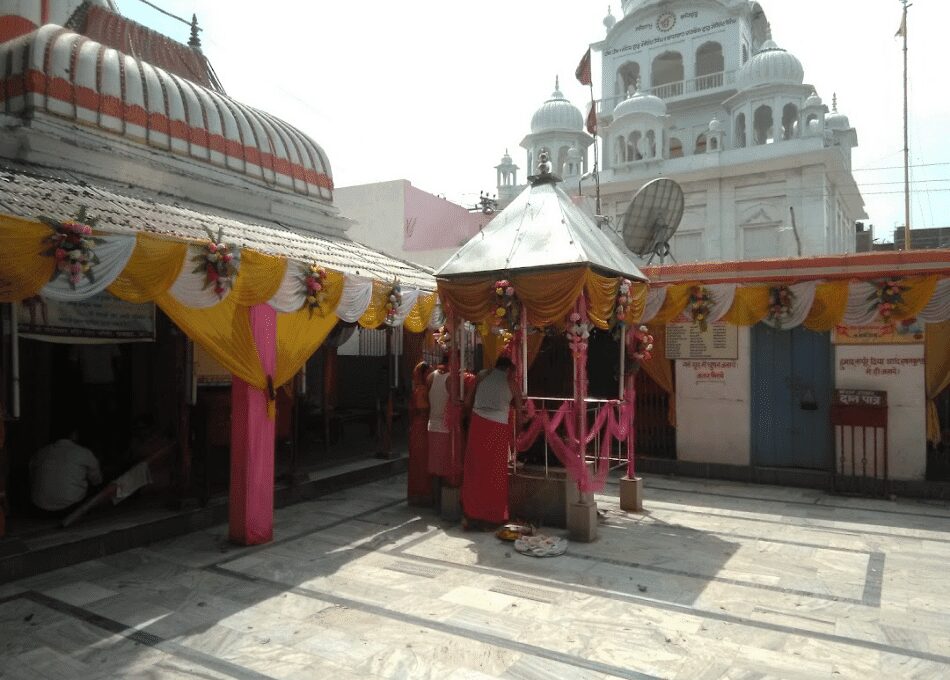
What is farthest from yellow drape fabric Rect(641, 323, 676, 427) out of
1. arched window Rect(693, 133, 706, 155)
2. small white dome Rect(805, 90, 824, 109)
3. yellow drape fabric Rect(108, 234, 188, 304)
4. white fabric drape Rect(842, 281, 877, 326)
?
arched window Rect(693, 133, 706, 155)

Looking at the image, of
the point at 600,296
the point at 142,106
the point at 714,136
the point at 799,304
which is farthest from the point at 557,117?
the point at 600,296

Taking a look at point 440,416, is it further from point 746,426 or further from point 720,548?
point 746,426

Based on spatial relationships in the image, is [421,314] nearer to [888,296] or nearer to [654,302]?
[654,302]

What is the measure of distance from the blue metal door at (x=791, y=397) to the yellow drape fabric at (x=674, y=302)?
4.58 feet

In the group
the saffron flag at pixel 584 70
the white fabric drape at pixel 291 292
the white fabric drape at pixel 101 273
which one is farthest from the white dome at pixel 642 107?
the white fabric drape at pixel 101 273

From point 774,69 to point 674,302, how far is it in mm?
21529

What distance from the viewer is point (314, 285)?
6859 millimetres

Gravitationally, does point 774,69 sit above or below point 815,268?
above

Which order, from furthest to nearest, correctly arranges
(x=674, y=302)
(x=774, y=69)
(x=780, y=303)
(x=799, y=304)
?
1. (x=774, y=69)
2. (x=674, y=302)
3. (x=780, y=303)
4. (x=799, y=304)

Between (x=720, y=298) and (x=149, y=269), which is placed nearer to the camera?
(x=149, y=269)

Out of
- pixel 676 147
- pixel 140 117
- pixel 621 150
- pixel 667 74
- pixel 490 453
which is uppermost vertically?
pixel 667 74

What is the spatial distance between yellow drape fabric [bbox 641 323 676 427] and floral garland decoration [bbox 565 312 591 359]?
4.06 metres

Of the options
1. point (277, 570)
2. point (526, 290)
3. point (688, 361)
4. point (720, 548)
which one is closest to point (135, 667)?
point (277, 570)

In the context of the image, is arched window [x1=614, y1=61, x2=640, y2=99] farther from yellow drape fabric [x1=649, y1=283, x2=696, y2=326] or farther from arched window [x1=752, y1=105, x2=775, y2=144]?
yellow drape fabric [x1=649, y1=283, x2=696, y2=326]
